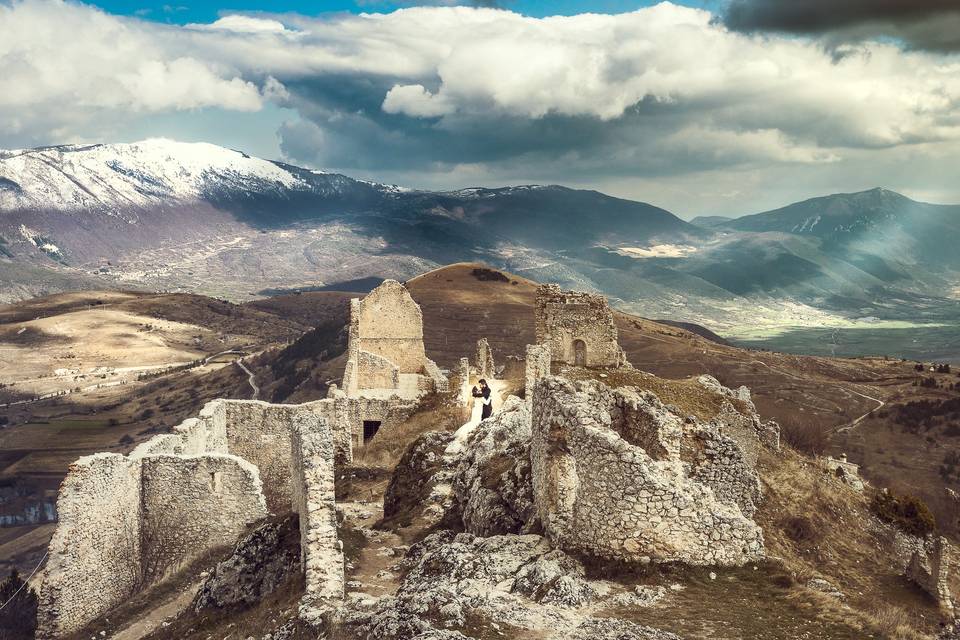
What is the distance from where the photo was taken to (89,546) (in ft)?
69.9

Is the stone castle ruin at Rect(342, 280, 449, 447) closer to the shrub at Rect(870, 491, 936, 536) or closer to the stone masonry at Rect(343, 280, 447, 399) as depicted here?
the stone masonry at Rect(343, 280, 447, 399)

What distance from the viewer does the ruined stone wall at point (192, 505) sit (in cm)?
2328

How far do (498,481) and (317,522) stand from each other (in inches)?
165

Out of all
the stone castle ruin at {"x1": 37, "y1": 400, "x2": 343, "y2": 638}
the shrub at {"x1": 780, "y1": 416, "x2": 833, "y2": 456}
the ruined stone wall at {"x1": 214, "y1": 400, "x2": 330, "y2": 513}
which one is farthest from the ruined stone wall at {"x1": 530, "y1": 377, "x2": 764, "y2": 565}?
the shrub at {"x1": 780, "y1": 416, "x2": 833, "y2": 456}

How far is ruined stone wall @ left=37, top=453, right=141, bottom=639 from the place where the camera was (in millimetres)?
20688

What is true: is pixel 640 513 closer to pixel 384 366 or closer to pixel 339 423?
pixel 339 423

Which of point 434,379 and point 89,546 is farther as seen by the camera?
point 434,379

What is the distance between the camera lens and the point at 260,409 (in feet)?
103

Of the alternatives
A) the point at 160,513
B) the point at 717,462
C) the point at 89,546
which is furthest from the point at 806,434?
the point at 89,546

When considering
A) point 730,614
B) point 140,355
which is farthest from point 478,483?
point 140,355

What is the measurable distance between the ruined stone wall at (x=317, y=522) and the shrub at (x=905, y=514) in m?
18.1

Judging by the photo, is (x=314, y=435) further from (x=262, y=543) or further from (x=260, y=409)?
(x=260, y=409)

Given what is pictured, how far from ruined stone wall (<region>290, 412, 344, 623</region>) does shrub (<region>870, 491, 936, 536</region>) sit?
18127 millimetres

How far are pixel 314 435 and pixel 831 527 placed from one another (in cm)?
1433
